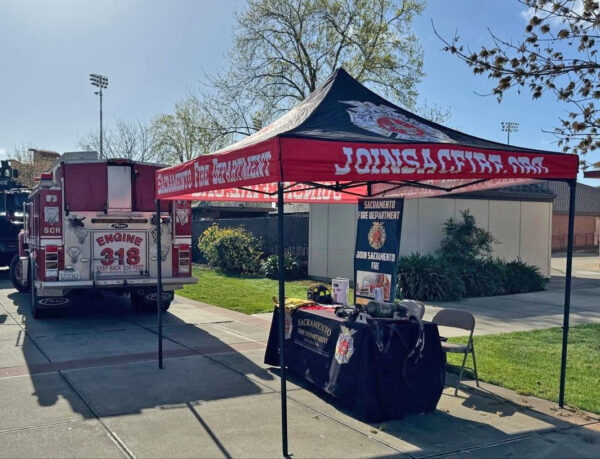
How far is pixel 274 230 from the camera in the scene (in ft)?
70.4

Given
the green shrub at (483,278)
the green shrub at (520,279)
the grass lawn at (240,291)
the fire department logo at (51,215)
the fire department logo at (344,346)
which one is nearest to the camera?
the fire department logo at (344,346)

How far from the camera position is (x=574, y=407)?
19.8 ft

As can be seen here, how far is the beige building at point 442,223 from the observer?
53.7 ft

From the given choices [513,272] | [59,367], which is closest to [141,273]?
[59,367]

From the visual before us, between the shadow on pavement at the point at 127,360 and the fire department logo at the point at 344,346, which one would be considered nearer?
the fire department logo at the point at 344,346

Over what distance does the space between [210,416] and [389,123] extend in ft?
11.4

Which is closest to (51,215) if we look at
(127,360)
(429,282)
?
(127,360)

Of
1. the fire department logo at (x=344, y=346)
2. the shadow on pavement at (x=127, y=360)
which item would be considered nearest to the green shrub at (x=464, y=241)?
the shadow on pavement at (x=127, y=360)

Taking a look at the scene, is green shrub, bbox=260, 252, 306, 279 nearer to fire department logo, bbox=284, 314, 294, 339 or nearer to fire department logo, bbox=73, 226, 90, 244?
fire department logo, bbox=73, 226, 90, 244

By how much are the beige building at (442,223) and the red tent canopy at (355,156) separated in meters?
9.08

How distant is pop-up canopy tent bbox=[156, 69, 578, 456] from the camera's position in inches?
186

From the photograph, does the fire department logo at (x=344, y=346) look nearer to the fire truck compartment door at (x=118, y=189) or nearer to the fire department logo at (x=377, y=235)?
the fire department logo at (x=377, y=235)

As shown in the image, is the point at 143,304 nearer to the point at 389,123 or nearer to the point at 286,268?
the point at 389,123

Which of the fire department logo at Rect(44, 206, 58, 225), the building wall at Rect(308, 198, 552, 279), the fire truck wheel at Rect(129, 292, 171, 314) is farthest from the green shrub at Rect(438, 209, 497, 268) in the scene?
the fire department logo at Rect(44, 206, 58, 225)
